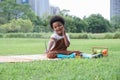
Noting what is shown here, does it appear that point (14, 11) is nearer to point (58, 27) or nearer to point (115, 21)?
point (115, 21)

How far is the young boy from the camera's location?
24.8 feet

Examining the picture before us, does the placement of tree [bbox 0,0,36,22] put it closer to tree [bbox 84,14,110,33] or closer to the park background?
the park background

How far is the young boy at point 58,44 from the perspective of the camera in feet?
24.8

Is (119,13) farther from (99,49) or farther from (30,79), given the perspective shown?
(30,79)

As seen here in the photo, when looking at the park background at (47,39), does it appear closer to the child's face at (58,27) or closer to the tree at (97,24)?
the tree at (97,24)

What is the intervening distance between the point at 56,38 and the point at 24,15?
2071 inches

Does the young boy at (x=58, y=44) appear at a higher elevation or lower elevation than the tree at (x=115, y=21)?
higher

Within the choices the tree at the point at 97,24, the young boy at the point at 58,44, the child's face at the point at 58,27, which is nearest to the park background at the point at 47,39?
the tree at the point at 97,24

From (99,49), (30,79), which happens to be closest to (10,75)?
(30,79)

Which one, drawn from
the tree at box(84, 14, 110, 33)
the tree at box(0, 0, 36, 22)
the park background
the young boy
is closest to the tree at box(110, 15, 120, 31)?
the park background

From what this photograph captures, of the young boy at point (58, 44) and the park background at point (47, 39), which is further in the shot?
Answer: the young boy at point (58, 44)

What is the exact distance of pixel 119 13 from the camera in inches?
2795

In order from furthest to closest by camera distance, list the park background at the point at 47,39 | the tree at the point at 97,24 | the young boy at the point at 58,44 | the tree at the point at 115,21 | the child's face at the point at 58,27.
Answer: the tree at the point at 115,21
the tree at the point at 97,24
the child's face at the point at 58,27
the young boy at the point at 58,44
the park background at the point at 47,39

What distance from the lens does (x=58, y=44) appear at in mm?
7863
